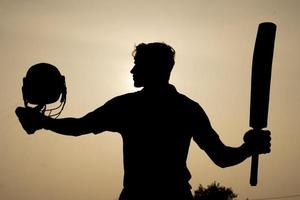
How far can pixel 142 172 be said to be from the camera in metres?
3.28

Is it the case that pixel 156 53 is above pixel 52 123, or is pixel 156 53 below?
above

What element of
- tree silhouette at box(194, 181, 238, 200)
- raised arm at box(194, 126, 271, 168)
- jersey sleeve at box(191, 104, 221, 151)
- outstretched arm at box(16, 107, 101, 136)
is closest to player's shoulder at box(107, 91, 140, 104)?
outstretched arm at box(16, 107, 101, 136)

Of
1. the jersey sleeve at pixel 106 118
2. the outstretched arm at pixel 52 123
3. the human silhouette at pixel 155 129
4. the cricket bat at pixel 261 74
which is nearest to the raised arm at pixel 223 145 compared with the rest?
the human silhouette at pixel 155 129

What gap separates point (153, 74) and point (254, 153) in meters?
1.20

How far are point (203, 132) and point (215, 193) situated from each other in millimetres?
57810

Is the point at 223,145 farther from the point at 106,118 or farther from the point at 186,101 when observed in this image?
the point at 106,118

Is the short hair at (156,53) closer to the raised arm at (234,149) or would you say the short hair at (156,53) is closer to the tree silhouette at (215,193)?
the raised arm at (234,149)

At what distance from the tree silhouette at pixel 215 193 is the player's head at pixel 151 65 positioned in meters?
56.6

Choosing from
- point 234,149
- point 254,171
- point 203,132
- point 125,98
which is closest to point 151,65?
point 125,98

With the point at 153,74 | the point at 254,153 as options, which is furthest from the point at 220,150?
the point at 153,74

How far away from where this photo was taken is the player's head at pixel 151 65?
139 inches

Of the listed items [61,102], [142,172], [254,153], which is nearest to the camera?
[142,172]

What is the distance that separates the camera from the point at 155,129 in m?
3.44

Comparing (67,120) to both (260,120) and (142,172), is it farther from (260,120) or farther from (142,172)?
(260,120)
